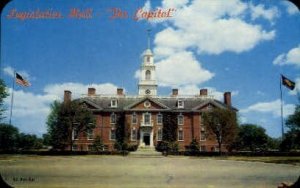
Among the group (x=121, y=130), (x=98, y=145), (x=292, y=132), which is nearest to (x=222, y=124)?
(x=292, y=132)

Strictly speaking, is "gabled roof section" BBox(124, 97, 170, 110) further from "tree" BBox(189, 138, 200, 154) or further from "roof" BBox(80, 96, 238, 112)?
"tree" BBox(189, 138, 200, 154)

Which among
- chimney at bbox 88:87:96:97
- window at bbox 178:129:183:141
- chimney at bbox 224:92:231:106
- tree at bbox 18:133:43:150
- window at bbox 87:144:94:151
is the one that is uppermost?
chimney at bbox 88:87:96:97

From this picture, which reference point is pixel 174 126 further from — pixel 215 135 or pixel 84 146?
pixel 84 146

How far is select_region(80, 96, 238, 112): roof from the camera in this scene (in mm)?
42938

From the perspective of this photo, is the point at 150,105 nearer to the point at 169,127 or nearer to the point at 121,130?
the point at 169,127

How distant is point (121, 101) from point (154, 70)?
25.8 feet

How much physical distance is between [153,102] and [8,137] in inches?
650

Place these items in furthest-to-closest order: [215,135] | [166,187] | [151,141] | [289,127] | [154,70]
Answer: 1. [154,70]
2. [151,141]
3. [215,135]
4. [289,127]
5. [166,187]

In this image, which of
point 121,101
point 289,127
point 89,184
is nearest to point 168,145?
point 121,101

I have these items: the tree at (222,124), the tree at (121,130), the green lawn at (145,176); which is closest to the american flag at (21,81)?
the green lawn at (145,176)

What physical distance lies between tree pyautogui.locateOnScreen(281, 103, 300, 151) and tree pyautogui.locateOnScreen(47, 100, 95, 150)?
1797cm

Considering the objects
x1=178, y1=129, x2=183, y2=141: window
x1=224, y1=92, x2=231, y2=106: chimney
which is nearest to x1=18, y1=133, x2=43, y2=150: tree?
x1=178, y1=129, x2=183, y2=141: window

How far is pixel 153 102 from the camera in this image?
43.2 m

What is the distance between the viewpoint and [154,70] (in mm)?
50406
